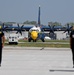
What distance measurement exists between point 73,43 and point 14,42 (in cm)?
4283

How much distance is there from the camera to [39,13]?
89.8 m

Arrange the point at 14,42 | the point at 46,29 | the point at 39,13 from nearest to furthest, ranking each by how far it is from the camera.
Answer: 1. the point at 14,42
2. the point at 46,29
3. the point at 39,13

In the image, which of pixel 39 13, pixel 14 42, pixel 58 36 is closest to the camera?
pixel 14 42
